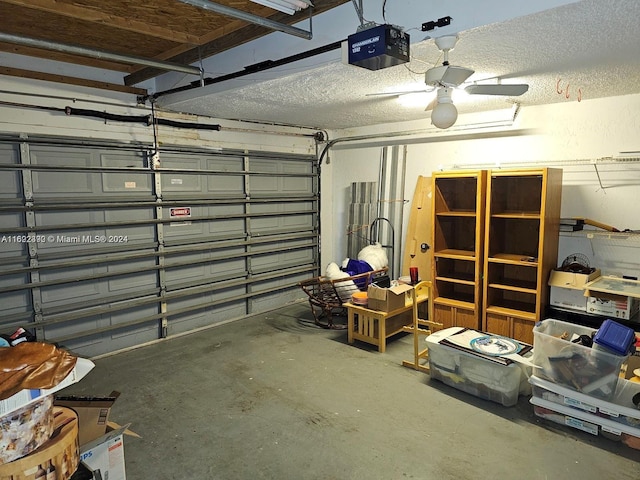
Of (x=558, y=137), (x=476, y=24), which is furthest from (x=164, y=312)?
(x=558, y=137)

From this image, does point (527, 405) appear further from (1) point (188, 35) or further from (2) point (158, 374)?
(1) point (188, 35)

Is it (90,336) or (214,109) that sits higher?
(214,109)

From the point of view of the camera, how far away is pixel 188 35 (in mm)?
3080

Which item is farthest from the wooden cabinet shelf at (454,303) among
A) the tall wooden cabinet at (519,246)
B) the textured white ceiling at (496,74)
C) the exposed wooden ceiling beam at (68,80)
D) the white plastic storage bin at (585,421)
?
the exposed wooden ceiling beam at (68,80)

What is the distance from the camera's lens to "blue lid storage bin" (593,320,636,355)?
2471 millimetres

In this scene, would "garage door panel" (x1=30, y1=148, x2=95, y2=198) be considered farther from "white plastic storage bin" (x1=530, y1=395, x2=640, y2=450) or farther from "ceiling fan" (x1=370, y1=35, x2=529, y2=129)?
"white plastic storage bin" (x1=530, y1=395, x2=640, y2=450)

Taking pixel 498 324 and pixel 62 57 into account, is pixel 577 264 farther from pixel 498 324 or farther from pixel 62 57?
pixel 62 57

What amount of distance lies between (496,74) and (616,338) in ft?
6.66

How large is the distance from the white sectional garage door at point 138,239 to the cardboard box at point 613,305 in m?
3.60

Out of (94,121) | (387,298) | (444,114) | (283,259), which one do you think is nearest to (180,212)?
(94,121)

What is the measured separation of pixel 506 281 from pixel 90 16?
4269 mm

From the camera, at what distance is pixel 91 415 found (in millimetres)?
2014

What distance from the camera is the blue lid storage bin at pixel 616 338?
97.3 inches

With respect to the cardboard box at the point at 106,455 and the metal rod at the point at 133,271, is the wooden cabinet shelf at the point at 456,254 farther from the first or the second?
the cardboard box at the point at 106,455
